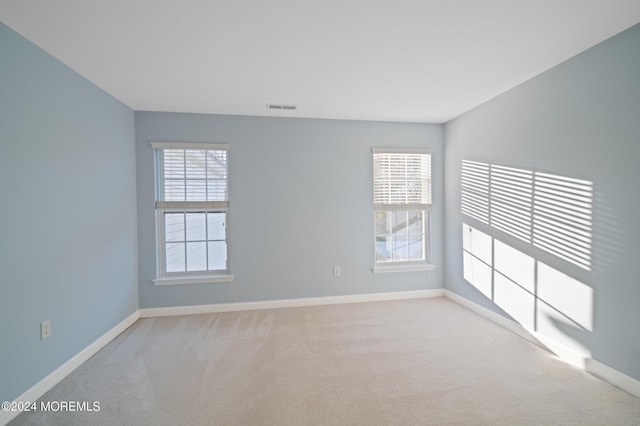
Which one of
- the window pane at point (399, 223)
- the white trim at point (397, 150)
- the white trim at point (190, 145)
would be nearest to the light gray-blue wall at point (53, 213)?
the white trim at point (190, 145)

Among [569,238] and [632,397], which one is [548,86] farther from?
[632,397]

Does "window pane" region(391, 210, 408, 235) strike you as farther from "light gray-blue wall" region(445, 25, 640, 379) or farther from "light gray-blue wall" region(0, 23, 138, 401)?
"light gray-blue wall" region(0, 23, 138, 401)

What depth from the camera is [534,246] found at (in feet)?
8.13

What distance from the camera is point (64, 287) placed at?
2086 mm

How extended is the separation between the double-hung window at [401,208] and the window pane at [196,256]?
2.36m

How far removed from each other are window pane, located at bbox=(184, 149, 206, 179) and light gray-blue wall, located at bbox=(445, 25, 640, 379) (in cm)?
360

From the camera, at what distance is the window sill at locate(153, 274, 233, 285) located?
10.4ft

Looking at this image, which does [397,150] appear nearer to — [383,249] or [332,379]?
[383,249]

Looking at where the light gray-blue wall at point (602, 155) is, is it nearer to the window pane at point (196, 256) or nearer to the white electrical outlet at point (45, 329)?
the window pane at point (196, 256)

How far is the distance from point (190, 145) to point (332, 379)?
2994 millimetres

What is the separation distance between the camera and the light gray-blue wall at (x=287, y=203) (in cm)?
320

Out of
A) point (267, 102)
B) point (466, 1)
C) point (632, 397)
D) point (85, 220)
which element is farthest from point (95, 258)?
point (632, 397)

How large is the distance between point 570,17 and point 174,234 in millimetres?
4158

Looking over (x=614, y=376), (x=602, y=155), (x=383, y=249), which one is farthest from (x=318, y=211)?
(x=614, y=376)
